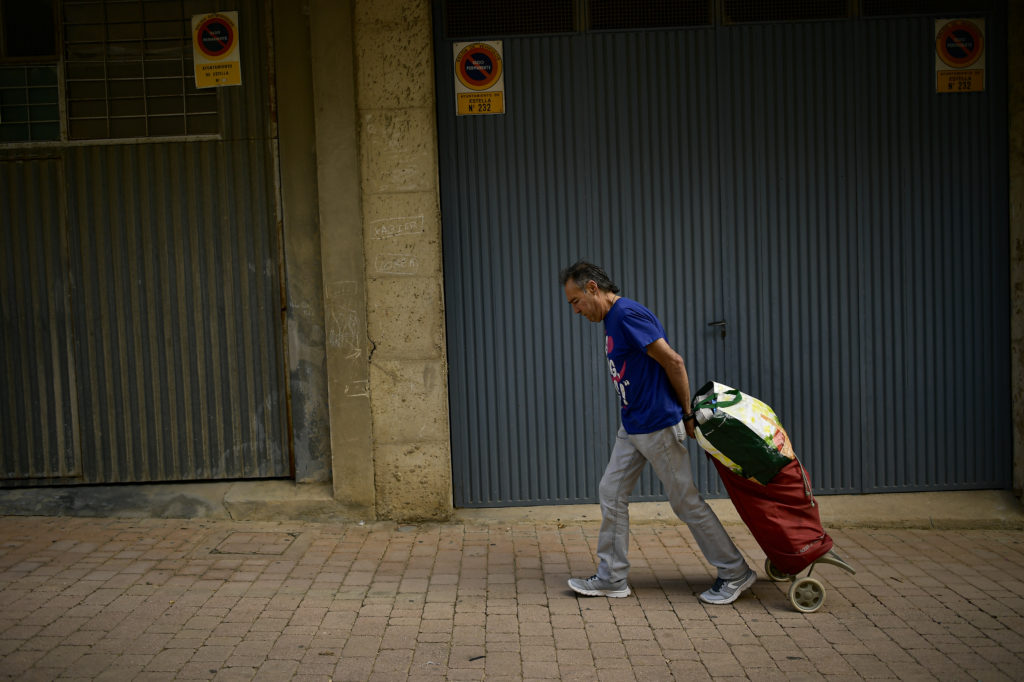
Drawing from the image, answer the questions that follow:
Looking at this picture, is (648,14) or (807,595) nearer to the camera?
(807,595)

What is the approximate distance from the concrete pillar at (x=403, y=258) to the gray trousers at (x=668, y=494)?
5.99 feet

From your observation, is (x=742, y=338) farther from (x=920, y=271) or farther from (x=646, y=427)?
(x=646, y=427)

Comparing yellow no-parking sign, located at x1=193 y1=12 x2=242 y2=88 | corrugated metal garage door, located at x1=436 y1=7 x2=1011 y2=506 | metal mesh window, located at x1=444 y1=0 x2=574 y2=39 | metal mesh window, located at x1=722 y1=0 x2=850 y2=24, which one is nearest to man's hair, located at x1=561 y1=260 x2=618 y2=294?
corrugated metal garage door, located at x1=436 y1=7 x2=1011 y2=506

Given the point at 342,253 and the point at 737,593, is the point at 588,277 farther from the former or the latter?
the point at 342,253

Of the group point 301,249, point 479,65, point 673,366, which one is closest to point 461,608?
point 673,366

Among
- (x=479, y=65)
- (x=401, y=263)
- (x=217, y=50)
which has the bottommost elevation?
(x=401, y=263)

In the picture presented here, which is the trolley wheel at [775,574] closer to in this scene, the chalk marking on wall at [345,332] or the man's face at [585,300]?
the man's face at [585,300]

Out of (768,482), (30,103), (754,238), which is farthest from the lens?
(30,103)

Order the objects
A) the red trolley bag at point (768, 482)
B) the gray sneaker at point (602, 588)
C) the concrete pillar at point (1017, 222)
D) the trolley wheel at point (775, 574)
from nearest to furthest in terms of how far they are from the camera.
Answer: the red trolley bag at point (768, 482), the gray sneaker at point (602, 588), the trolley wheel at point (775, 574), the concrete pillar at point (1017, 222)

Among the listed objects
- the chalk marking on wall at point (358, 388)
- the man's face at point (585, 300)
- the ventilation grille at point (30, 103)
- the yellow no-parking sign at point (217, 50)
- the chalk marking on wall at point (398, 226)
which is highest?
the yellow no-parking sign at point (217, 50)

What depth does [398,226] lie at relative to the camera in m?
6.20

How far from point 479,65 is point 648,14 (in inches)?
50.0

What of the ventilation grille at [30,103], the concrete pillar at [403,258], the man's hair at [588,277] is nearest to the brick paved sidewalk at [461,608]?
the concrete pillar at [403,258]

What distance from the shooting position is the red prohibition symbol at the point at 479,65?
6.24m
